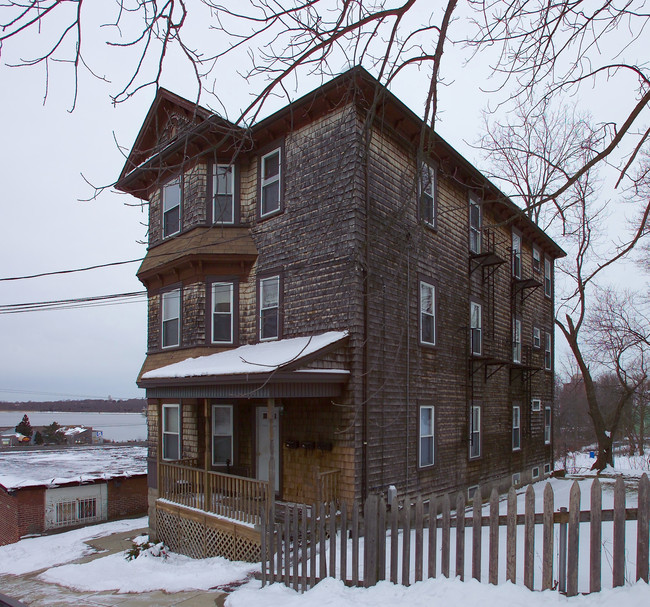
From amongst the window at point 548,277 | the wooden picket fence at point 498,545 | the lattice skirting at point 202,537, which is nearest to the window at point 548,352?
the window at point 548,277

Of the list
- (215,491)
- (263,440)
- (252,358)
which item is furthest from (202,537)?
(252,358)

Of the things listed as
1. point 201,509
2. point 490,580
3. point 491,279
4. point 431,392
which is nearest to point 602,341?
point 491,279

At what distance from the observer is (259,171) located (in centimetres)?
1430

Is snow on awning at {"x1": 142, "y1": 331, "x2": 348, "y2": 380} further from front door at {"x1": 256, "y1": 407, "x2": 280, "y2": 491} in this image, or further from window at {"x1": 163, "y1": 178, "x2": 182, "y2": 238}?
window at {"x1": 163, "y1": 178, "x2": 182, "y2": 238}

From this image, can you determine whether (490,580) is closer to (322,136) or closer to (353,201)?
(353,201)

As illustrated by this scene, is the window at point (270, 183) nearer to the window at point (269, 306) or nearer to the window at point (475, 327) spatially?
the window at point (269, 306)

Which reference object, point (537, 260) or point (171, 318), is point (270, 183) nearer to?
point (171, 318)

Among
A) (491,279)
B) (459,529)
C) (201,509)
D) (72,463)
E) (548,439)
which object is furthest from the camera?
(72,463)

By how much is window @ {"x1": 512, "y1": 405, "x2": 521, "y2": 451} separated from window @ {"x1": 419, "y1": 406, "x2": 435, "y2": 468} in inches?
266

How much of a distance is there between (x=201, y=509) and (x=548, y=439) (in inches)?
688

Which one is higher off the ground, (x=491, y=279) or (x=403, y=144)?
(x=403, y=144)

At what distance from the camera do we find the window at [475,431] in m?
16.0

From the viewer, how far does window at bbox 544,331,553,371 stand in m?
24.1

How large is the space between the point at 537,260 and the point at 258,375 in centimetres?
1741
